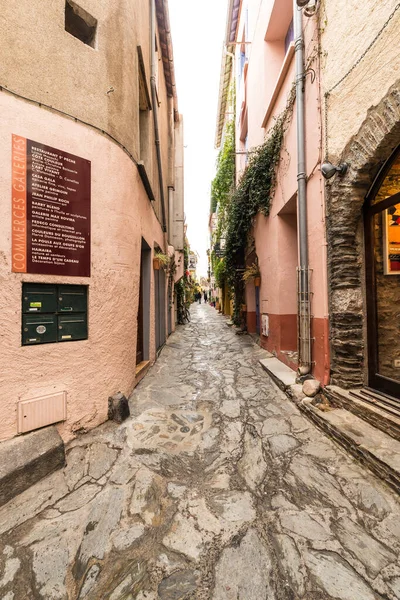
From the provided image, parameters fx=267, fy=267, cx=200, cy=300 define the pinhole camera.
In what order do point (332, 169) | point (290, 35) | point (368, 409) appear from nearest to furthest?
point (368, 409), point (332, 169), point (290, 35)

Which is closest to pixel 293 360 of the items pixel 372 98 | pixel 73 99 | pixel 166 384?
pixel 166 384

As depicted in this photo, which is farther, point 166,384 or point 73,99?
point 166,384

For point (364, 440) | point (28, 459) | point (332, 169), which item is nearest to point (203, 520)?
point (28, 459)

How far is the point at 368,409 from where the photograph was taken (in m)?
3.01

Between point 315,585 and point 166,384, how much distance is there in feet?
11.5

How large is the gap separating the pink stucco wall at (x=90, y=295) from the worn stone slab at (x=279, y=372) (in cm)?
246

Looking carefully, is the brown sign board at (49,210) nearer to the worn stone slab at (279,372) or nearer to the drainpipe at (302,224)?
the drainpipe at (302,224)

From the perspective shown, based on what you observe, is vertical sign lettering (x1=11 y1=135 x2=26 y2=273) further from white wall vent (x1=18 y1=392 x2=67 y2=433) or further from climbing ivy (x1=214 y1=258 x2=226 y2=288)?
climbing ivy (x1=214 y1=258 x2=226 y2=288)

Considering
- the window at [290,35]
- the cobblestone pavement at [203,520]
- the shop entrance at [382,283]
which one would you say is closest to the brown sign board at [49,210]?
the cobblestone pavement at [203,520]

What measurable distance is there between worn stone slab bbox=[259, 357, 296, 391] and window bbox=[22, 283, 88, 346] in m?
3.19

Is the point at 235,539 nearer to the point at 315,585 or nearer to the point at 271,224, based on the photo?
the point at 315,585

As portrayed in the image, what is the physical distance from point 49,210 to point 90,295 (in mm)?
1007

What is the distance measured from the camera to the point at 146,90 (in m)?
5.29

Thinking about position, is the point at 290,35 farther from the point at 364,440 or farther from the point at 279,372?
the point at 364,440
